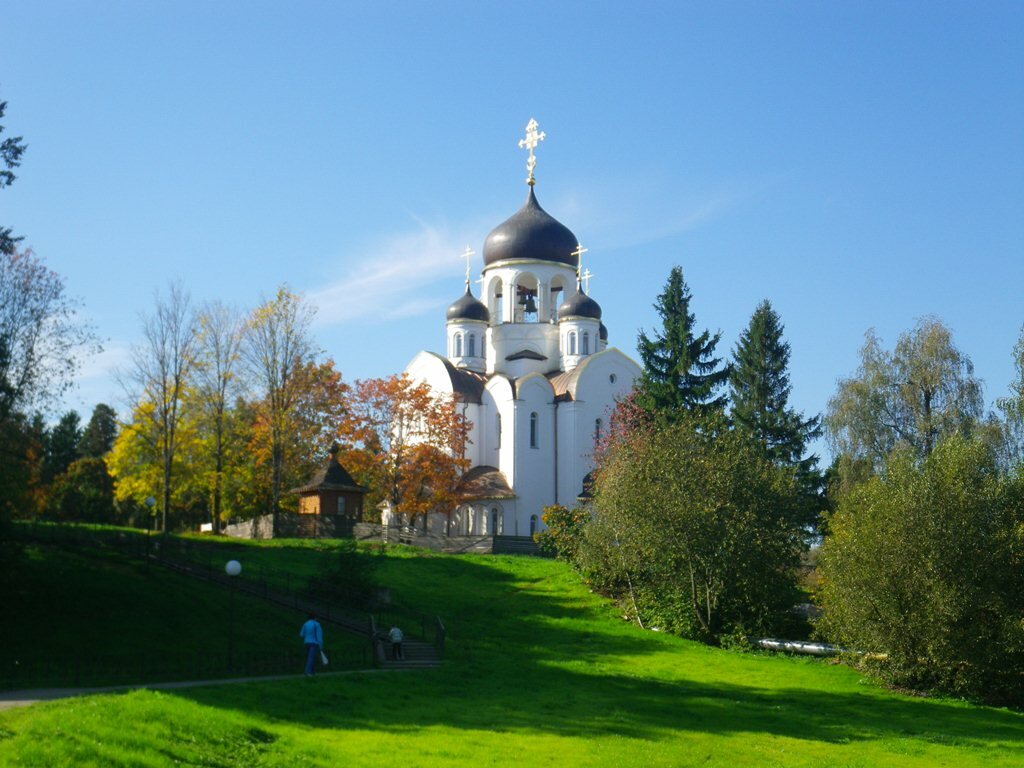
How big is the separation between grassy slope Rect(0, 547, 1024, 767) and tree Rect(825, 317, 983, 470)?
1165 centimetres

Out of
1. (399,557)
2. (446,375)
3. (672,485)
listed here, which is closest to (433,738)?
(672,485)

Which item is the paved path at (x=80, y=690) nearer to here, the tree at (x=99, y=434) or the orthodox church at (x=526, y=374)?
the orthodox church at (x=526, y=374)

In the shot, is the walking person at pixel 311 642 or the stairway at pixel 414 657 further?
the stairway at pixel 414 657

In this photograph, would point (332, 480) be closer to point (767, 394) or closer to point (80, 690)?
point (767, 394)

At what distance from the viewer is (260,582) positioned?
32844 millimetres

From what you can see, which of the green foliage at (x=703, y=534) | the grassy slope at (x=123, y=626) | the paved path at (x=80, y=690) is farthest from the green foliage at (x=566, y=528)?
the paved path at (x=80, y=690)

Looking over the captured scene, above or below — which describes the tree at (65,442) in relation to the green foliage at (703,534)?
above

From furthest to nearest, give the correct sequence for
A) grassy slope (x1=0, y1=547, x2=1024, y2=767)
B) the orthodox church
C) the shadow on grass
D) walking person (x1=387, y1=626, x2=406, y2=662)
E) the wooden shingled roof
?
the orthodox church
the wooden shingled roof
walking person (x1=387, y1=626, x2=406, y2=662)
the shadow on grass
grassy slope (x1=0, y1=547, x2=1024, y2=767)

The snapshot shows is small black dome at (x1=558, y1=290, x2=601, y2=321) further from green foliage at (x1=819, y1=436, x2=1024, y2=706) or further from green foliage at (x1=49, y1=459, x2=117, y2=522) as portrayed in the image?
green foliage at (x1=819, y1=436, x2=1024, y2=706)

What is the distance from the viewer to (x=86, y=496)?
6600cm

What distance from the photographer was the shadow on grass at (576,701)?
67.8 feet

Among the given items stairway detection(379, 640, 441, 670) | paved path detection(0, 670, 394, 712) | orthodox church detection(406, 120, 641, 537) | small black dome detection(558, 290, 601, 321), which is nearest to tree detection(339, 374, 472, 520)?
orthodox church detection(406, 120, 641, 537)

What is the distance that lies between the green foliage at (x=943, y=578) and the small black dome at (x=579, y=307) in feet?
107

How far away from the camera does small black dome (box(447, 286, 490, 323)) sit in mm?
63375
